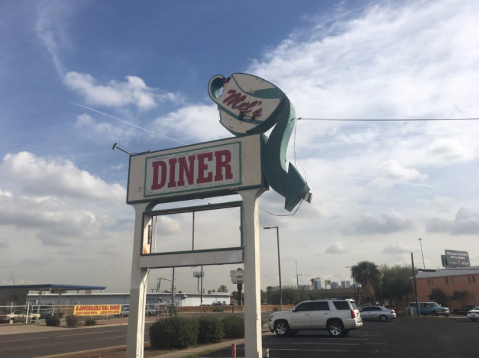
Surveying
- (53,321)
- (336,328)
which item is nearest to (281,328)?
(336,328)

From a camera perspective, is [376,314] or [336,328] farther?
[376,314]

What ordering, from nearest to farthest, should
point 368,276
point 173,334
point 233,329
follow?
point 173,334
point 233,329
point 368,276

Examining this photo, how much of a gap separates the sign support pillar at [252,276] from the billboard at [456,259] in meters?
Result: 80.6

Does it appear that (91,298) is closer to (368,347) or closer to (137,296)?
(368,347)

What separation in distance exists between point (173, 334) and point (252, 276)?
7.44 m

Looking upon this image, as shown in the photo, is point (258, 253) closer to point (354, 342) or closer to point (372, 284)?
point (354, 342)

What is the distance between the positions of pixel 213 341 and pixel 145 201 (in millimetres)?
8939

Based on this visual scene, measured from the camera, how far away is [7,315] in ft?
118

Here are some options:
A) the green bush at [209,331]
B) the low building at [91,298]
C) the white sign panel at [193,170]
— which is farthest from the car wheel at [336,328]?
the low building at [91,298]

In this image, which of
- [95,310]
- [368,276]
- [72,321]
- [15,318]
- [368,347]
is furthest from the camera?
[368,276]

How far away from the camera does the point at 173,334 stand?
16188mm

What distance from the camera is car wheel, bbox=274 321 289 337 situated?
2033 cm

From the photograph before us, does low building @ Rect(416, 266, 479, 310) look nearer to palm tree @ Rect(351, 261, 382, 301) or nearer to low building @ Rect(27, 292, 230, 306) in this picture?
palm tree @ Rect(351, 261, 382, 301)

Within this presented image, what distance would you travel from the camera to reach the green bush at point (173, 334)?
53.1 feet
